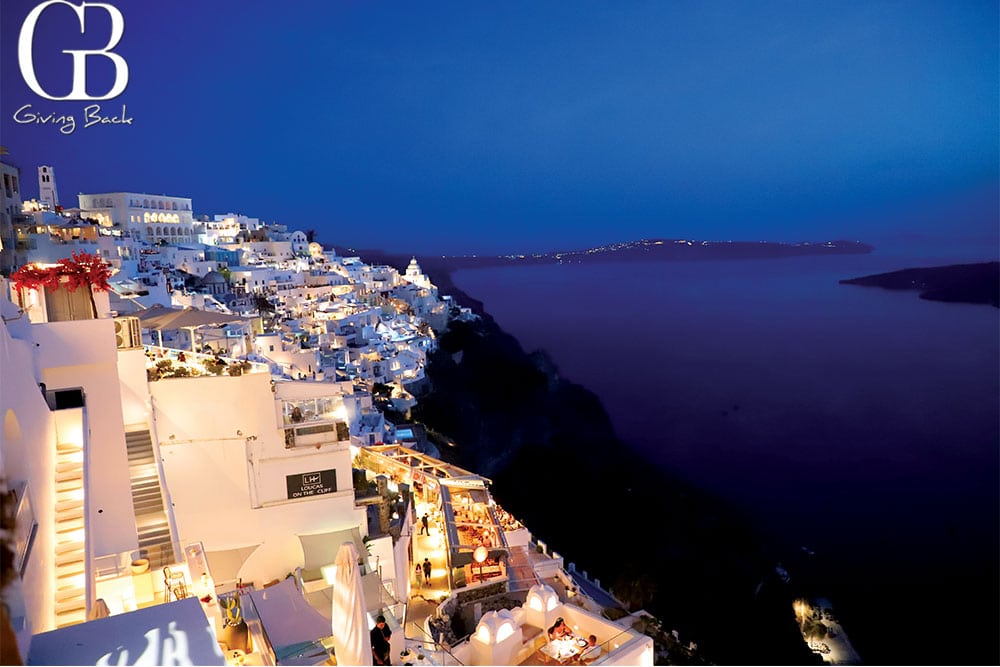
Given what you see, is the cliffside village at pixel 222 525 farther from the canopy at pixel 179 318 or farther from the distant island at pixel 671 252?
the distant island at pixel 671 252

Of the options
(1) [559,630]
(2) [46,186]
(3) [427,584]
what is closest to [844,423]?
(3) [427,584]

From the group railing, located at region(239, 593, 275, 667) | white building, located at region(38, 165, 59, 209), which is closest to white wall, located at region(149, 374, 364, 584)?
railing, located at region(239, 593, 275, 667)

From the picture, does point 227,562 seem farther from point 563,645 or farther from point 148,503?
point 563,645

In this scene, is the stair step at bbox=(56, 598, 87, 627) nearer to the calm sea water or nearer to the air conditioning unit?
the air conditioning unit

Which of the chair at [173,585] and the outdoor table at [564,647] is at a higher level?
the chair at [173,585]

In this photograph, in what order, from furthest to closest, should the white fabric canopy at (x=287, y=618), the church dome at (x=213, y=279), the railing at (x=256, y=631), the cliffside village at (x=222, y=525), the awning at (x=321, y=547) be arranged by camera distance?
1. the church dome at (x=213, y=279)
2. the awning at (x=321, y=547)
3. the white fabric canopy at (x=287, y=618)
4. the railing at (x=256, y=631)
5. the cliffside village at (x=222, y=525)

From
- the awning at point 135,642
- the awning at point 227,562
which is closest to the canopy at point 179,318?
the awning at point 227,562

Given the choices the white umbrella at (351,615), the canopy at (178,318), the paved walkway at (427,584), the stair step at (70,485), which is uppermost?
the canopy at (178,318)
